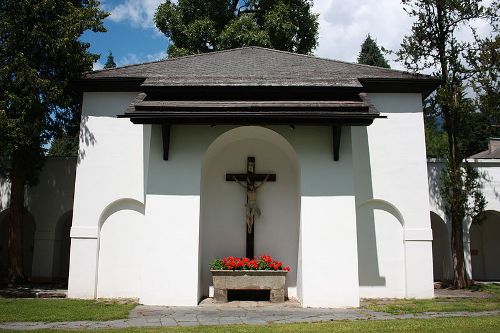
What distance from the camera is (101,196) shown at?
36.7 ft

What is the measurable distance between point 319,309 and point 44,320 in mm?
5229

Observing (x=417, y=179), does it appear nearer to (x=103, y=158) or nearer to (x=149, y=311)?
(x=149, y=311)

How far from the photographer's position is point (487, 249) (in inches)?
652

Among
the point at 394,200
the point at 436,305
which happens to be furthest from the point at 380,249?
the point at 436,305

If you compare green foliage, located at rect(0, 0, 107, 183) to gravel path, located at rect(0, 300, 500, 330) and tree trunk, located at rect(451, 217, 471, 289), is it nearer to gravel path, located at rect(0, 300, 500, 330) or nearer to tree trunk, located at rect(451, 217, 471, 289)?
gravel path, located at rect(0, 300, 500, 330)

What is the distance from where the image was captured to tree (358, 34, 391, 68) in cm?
3102

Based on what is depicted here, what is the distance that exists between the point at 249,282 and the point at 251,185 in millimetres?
2429

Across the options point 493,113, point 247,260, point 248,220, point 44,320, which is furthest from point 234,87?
point 493,113

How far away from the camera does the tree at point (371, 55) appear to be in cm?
3102

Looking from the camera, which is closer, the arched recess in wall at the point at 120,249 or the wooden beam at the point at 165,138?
the wooden beam at the point at 165,138

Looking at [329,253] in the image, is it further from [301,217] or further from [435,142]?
[435,142]

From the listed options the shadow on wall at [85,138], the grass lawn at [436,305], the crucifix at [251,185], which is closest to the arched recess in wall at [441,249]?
the grass lawn at [436,305]

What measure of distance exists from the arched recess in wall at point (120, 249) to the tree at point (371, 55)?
24229 millimetres

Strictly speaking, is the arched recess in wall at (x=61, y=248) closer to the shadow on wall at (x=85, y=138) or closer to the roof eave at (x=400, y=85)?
the shadow on wall at (x=85, y=138)
